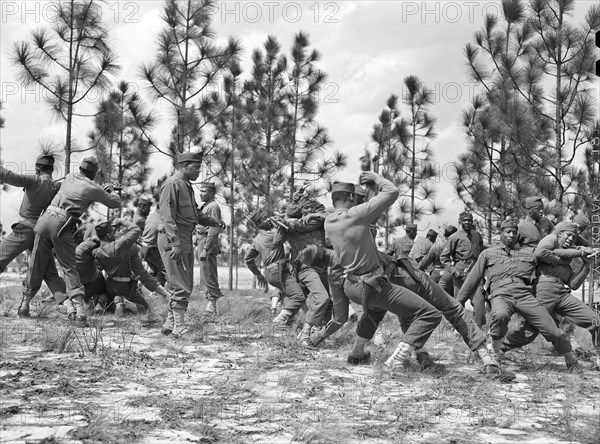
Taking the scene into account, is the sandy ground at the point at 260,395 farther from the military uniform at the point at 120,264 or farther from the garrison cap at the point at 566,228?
the military uniform at the point at 120,264

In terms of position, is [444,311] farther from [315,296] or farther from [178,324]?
[178,324]

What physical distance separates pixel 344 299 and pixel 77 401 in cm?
359

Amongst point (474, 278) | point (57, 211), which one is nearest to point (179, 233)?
point (57, 211)

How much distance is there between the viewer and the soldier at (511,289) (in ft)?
21.7

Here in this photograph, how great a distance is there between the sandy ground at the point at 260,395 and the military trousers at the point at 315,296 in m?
0.35

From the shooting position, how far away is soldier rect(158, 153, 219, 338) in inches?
288

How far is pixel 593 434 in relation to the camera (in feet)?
13.5

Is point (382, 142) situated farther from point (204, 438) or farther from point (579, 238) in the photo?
point (204, 438)

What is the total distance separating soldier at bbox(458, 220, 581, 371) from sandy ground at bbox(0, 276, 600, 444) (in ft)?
1.07

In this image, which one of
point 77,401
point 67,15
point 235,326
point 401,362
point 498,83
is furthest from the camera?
point 498,83

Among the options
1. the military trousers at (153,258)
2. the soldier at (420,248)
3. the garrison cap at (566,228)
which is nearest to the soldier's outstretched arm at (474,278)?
the garrison cap at (566,228)

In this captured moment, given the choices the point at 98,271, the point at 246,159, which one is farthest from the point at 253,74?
the point at 98,271

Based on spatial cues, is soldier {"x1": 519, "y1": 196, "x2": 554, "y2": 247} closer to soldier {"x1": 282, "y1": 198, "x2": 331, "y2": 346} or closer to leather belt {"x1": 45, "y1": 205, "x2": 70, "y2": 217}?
soldier {"x1": 282, "y1": 198, "x2": 331, "y2": 346}

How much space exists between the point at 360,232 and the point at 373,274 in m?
0.38
